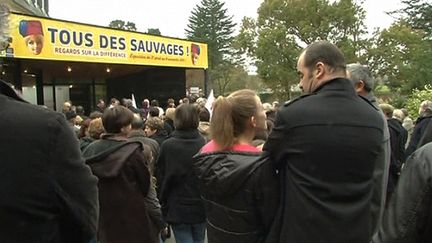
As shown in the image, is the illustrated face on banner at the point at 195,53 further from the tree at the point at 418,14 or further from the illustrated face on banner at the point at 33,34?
the tree at the point at 418,14

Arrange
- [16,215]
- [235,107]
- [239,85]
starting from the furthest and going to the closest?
[239,85], [235,107], [16,215]

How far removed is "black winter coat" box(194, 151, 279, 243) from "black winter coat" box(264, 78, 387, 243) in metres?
0.13

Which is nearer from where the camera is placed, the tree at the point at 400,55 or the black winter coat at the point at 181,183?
the black winter coat at the point at 181,183

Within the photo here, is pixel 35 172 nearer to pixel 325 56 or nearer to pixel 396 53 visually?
pixel 325 56

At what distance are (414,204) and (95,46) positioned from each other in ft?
48.0

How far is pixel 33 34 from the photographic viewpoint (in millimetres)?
13008

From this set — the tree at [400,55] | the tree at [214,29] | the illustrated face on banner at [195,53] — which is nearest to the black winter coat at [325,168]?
the illustrated face on banner at [195,53]

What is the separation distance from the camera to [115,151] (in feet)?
13.5

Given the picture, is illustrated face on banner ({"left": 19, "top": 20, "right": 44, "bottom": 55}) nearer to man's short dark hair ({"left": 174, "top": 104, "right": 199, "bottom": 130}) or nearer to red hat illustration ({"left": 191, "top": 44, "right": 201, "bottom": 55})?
red hat illustration ({"left": 191, "top": 44, "right": 201, "bottom": 55})

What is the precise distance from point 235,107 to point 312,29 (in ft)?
144

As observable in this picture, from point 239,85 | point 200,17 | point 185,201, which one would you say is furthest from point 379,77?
point 185,201

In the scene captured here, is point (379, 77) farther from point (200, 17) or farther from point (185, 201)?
point (185, 201)

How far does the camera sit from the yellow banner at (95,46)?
42.1 ft

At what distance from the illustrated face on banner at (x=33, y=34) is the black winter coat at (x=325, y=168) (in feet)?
37.7
